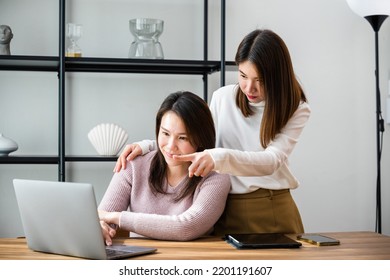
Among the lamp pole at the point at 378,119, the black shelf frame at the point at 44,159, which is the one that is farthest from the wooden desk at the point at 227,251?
the lamp pole at the point at 378,119

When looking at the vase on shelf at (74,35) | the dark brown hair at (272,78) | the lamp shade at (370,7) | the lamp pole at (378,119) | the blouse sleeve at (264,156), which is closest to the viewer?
the blouse sleeve at (264,156)

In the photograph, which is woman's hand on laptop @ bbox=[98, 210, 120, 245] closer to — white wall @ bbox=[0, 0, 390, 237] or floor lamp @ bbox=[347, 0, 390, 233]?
white wall @ bbox=[0, 0, 390, 237]

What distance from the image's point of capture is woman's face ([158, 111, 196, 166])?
2.05 meters

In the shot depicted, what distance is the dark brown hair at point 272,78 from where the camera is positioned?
2.16 meters

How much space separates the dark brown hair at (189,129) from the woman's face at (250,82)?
0.16 metres

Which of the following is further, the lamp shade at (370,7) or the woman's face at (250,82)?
the lamp shade at (370,7)

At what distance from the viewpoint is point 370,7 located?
3428 millimetres

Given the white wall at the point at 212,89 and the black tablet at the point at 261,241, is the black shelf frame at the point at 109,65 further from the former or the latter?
the black tablet at the point at 261,241

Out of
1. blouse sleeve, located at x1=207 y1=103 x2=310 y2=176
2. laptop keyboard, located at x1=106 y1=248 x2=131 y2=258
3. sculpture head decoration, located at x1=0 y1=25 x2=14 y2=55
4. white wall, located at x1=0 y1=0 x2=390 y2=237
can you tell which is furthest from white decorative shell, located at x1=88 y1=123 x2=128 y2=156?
laptop keyboard, located at x1=106 y1=248 x2=131 y2=258

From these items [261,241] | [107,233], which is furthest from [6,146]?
[261,241]

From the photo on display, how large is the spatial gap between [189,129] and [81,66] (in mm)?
1517

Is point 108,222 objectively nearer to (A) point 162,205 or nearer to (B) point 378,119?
(A) point 162,205

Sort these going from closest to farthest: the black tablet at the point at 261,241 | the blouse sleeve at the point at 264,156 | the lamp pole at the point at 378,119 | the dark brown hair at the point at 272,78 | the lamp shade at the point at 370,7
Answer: the black tablet at the point at 261,241, the blouse sleeve at the point at 264,156, the dark brown hair at the point at 272,78, the lamp shade at the point at 370,7, the lamp pole at the point at 378,119
